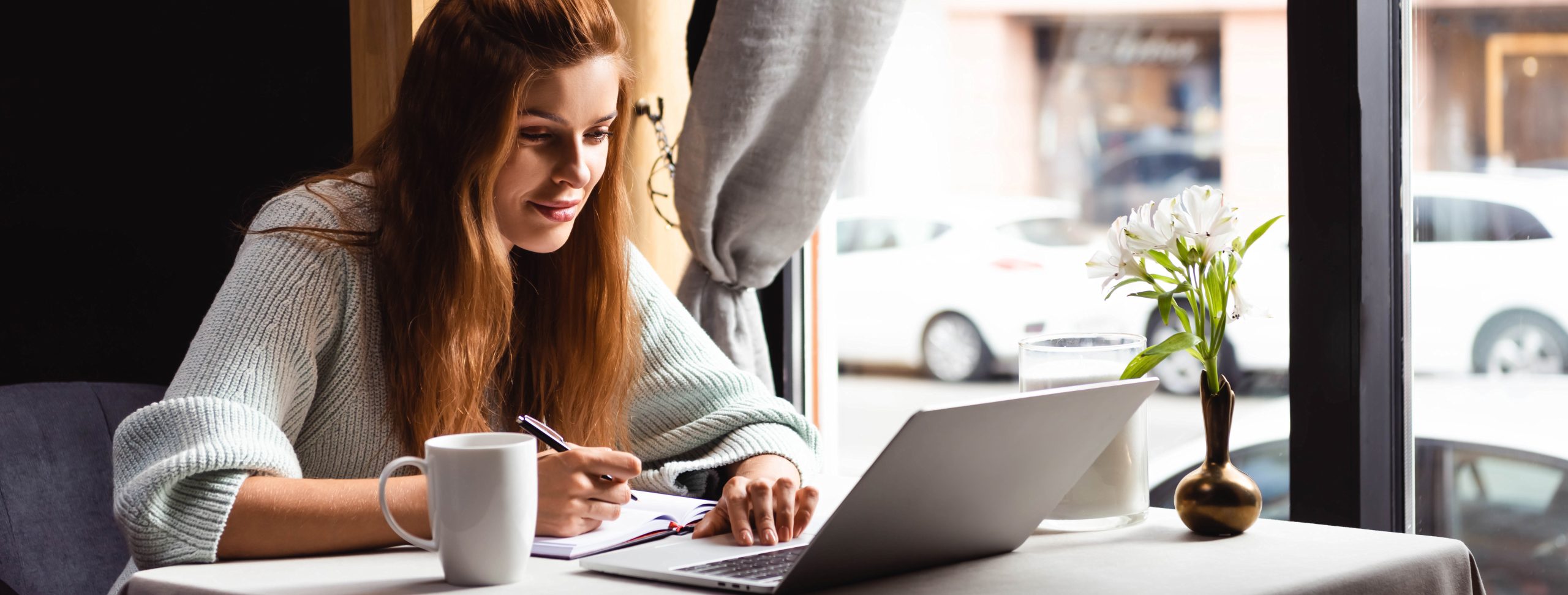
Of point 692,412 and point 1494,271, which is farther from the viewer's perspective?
point 1494,271

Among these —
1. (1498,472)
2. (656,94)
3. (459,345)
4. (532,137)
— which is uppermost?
(656,94)

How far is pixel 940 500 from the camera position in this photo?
2.98 ft

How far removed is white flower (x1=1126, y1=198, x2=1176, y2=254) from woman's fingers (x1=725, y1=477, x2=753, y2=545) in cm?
39

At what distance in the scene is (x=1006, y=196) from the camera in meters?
2.67

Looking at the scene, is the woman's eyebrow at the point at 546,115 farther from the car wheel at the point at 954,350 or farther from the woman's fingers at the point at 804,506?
the car wheel at the point at 954,350

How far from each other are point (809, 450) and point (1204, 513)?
0.48 meters

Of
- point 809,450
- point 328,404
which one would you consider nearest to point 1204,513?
point 809,450

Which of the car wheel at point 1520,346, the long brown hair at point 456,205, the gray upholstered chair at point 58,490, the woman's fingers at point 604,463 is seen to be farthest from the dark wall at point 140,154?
the car wheel at point 1520,346

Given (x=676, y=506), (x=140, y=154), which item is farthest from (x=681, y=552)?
(x=140, y=154)

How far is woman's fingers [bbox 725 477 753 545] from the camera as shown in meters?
1.04

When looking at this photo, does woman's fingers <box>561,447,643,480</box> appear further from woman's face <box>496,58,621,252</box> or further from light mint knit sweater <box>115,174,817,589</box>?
woman's face <box>496,58,621,252</box>

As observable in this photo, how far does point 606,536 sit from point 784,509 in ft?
0.48

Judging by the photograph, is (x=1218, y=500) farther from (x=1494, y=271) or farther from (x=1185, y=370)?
(x=1185, y=370)

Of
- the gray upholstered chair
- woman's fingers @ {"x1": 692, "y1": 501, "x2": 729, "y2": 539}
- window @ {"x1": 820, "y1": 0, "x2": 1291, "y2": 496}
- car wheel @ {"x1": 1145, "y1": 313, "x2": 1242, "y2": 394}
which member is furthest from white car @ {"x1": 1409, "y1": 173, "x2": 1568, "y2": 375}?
the gray upholstered chair
